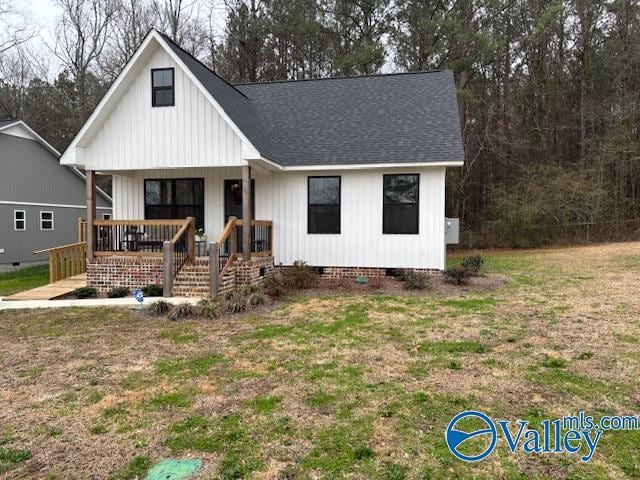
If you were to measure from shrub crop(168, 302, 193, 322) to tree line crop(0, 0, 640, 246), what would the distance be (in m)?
16.3

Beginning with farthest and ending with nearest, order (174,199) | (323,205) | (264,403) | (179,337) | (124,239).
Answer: (174,199) → (323,205) → (124,239) → (179,337) → (264,403)

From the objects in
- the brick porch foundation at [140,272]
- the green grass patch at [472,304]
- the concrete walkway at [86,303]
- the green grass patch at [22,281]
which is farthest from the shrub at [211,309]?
the green grass patch at [22,281]

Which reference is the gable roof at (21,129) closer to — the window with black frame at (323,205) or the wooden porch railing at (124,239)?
the wooden porch railing at (124,239)

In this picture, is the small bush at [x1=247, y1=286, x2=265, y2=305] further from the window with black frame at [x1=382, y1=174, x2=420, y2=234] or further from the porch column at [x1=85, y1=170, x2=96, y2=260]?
the porch column at [x1=85, y1=170, x2=96, y2=260]

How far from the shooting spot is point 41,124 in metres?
27.3

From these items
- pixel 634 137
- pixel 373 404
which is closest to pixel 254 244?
pixel 373 404

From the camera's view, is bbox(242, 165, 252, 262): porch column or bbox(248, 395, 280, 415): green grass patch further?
bbox(242, 165, 252, 262): porch column

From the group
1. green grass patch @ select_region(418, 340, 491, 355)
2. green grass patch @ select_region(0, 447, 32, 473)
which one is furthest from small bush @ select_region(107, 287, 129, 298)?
green grass patch @ select_region(418, 340, 491, 355)

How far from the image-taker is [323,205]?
11508mm

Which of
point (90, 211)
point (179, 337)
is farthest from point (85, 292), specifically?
point (179, 337)

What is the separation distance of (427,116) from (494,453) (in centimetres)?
1056

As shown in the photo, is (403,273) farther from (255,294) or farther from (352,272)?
(255,294)

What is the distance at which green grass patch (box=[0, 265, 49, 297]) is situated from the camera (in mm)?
11719

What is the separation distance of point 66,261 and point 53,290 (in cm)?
220
